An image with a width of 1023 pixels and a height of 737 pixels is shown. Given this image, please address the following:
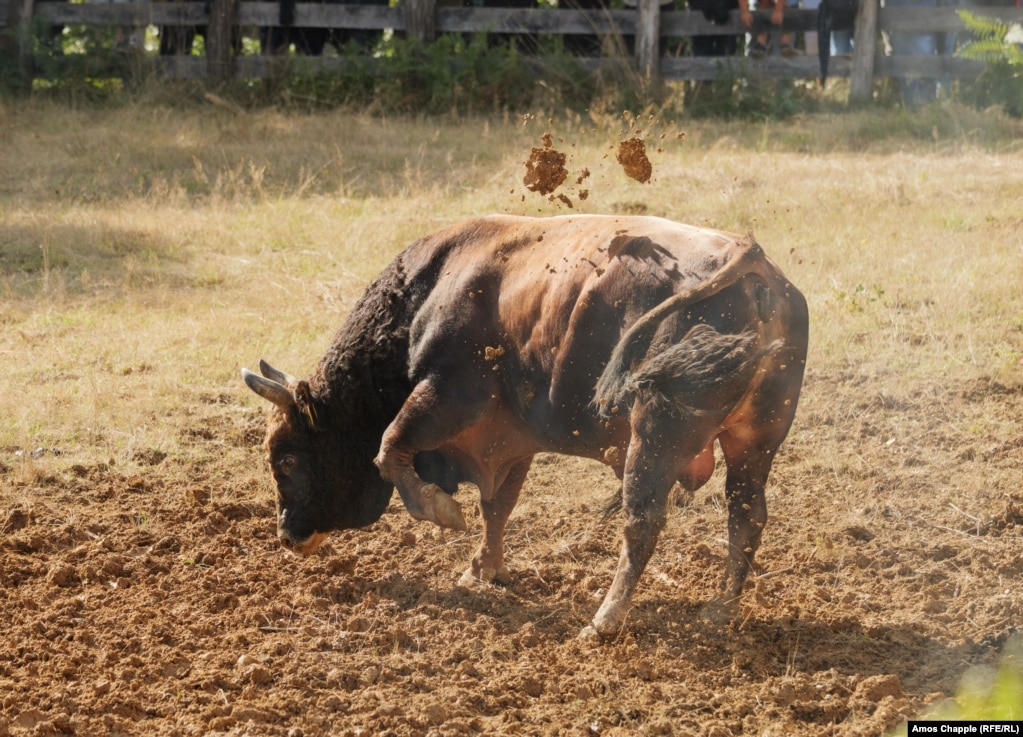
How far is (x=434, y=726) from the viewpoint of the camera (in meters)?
4.05

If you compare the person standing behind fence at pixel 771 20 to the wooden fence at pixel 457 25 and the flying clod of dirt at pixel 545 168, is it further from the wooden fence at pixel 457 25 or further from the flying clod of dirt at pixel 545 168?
the flying clod of dirt at pixel 545 168

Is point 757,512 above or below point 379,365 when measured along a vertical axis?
below

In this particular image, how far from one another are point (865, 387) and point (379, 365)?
3210 mm

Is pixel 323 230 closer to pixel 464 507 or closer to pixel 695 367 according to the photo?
pixel 464 507

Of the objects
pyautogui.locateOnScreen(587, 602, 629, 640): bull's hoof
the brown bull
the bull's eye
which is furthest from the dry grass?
pyautogui.locateOnScreen(587, 602, 629, 640): bull's hoof

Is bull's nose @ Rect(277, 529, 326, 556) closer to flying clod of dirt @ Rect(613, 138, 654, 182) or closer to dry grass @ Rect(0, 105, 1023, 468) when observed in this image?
dry grass @ Rect(0, 105, 1023, 468)

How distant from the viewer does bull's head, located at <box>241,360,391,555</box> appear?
547 cm

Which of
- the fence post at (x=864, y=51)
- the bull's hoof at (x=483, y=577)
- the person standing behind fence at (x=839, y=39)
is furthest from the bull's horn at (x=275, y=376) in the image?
the person standing behind fence at (x=839, y=39)

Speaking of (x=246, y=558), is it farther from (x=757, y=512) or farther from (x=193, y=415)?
(x=757, y=512)

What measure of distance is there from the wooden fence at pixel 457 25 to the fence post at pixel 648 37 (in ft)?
0.04

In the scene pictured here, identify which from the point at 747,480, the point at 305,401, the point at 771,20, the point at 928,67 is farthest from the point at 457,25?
the point at 747,480

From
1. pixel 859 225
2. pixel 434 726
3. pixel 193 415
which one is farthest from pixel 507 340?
pixel 859 225

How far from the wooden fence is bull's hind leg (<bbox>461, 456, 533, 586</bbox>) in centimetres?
1004

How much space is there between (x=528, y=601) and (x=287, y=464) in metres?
1.27
